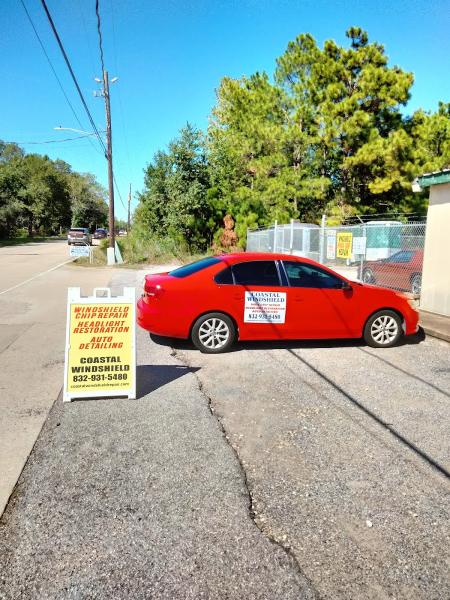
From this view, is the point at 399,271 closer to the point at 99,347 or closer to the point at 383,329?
the point at 383,329

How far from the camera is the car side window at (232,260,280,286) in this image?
670 cm

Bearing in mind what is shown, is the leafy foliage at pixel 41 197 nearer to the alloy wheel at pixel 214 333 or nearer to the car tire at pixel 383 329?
the alloy wheel at pixel 214 333

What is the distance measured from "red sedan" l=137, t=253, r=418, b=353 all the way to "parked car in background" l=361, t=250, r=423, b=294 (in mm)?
5915

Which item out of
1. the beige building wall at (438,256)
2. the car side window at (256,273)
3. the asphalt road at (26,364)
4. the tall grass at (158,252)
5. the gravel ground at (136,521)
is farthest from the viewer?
the tall grass at (158,252)

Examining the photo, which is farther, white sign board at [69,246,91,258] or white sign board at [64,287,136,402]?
white sign board at [69,246,91,258]

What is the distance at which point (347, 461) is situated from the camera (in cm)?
353

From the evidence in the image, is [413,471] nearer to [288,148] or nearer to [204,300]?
[204,300]

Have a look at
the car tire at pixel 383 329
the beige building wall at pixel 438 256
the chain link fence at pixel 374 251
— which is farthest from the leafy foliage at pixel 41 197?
the car tire at pixel 383 329

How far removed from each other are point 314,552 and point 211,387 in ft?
9.18

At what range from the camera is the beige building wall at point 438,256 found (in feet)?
30.3

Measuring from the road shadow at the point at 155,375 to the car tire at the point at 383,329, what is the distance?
291cm

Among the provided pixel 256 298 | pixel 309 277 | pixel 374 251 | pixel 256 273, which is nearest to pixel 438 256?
pixel 309 277

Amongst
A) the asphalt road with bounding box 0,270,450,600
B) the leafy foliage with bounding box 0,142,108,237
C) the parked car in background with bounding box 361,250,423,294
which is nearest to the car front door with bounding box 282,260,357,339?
the asphalt road with bounding box 0,270,450,600

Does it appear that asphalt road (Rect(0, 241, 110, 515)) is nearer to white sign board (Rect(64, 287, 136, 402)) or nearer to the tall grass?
white sign board (Rect(64, 287, 136, 402))
